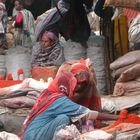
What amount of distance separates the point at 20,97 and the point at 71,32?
1.78 metres

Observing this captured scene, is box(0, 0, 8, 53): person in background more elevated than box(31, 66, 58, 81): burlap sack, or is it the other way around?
box(0, 0, 8, 53): person in background

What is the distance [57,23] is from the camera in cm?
1080

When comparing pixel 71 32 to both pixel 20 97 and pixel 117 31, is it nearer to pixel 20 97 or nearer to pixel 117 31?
pixel 117 31

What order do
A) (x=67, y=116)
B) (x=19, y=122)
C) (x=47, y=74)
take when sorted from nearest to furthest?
(x=67, y=116) → (x=19, y=122) → (x=47, y=74)

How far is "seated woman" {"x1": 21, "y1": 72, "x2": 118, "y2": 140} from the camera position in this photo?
700 centimetres

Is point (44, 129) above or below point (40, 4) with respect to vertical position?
below

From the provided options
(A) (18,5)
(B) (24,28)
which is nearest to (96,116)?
(B) (24,28)

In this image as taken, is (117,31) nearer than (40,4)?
Yes

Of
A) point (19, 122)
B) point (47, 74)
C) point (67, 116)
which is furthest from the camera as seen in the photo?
point (47, 74)

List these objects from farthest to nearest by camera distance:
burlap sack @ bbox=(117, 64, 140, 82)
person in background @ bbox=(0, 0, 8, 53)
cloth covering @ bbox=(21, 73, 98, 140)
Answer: person in background @ bbox=(0, 0, 8, 53) < burlap sack @ bbox=(117, 64, 140, 82) < cloth covering @ bbox=(21, 73, 98, 140)

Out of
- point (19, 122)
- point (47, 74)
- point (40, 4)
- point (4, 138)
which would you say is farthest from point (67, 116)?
point (40, 4)

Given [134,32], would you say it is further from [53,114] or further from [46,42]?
[53,114]

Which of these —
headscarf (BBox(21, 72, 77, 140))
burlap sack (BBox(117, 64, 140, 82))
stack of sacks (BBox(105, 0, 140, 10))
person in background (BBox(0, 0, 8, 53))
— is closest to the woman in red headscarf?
headscarf (BBox(21, 72, 77, 140))

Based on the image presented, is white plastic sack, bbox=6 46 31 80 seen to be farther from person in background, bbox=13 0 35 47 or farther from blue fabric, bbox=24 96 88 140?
blue fabric, bbox=24 96 88 140
